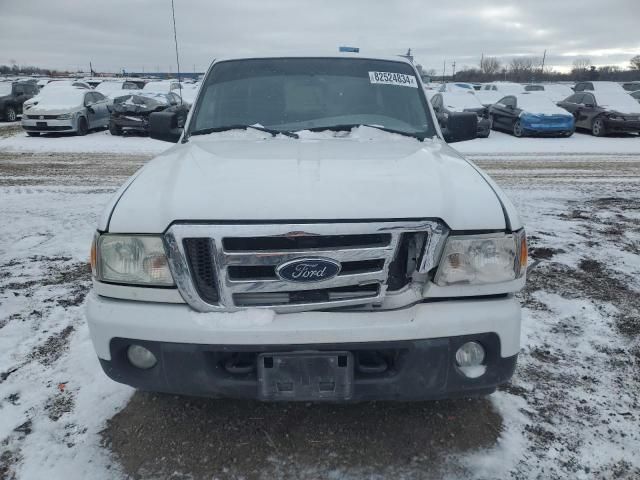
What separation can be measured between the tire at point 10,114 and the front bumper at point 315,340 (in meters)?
22.0

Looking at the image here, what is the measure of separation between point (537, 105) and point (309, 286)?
16686mm

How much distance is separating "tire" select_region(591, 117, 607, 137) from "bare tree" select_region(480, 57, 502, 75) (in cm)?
7642

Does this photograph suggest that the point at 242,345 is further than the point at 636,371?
No

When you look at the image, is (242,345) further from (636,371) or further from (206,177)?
(636,371)

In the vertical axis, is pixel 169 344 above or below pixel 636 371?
above

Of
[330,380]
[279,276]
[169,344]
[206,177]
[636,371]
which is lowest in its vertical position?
[636,371]

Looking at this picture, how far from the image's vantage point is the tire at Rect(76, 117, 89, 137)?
625 inches

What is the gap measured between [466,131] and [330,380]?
2.64 meters

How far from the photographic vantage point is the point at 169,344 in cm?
204

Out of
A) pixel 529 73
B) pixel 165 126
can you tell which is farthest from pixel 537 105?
pixel 529 73

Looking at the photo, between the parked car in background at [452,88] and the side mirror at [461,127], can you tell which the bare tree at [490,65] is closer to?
the parked car in background at [452,88]

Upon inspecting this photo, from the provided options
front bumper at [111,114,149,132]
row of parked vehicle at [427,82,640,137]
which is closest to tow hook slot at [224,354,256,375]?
front bumper at [111,114,149,132]

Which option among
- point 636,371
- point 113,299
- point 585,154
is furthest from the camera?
point 585,154

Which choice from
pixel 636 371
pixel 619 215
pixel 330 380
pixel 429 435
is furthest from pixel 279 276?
pixel 619 215
